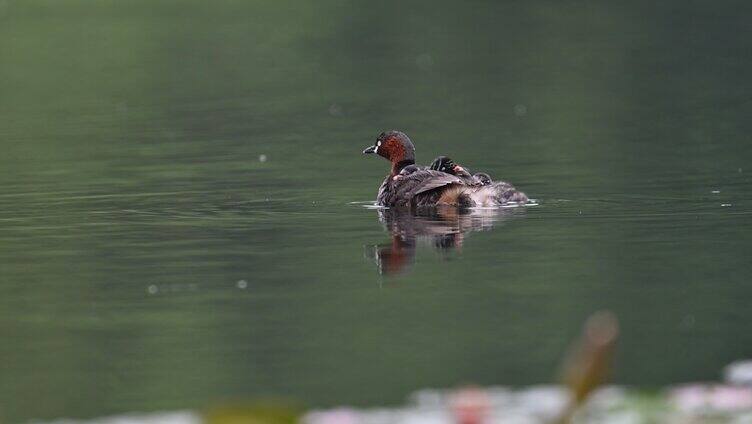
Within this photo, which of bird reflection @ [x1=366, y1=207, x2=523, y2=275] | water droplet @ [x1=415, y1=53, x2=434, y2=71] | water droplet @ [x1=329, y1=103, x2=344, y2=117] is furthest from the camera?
water droplet @ [x1=415, y1=53, x2=434, y2=71]

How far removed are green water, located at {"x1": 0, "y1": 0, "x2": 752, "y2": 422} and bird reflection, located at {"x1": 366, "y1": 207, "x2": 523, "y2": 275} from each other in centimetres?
7

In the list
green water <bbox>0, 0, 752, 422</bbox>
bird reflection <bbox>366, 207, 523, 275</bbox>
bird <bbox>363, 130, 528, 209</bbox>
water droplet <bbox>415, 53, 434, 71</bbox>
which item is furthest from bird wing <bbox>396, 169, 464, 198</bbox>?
water droplet <bbox>415, 53, 434, 71</bbox>

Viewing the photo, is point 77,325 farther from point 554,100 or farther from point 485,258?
point 554,100

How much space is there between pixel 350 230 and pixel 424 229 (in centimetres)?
65

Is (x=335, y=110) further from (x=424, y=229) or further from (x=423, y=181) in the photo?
(x=424, y=229)

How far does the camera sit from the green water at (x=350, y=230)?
9.49 meters

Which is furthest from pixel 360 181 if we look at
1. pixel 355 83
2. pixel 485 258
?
pixel 355 83

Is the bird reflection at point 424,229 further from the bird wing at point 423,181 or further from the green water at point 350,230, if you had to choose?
the bird wing at point 423,181

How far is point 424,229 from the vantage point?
1488cm

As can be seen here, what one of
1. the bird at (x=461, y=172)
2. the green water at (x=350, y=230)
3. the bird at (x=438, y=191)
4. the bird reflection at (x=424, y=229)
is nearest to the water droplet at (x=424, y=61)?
the green water at (x=350, y=230)

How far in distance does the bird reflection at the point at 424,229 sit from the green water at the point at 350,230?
66 millimetres

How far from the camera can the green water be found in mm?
9492

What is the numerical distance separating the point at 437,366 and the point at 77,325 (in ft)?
8.64

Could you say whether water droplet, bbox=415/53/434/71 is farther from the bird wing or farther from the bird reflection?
the bird reflection
